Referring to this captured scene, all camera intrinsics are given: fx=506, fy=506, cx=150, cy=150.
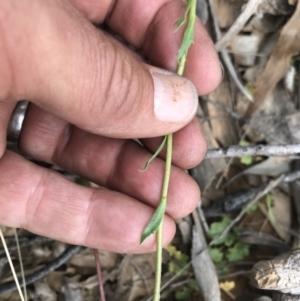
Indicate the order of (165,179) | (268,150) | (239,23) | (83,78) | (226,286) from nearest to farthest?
(83,78), (165,179), (268,150), (239,23), (226,286)

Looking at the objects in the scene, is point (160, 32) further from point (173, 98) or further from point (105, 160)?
point (105, 160)

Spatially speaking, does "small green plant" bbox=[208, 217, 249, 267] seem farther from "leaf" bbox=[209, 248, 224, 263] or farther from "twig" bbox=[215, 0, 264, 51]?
"twig" bbox=[215, 0, 264, 51]

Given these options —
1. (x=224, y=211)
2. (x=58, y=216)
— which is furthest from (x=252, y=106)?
(x=58, y=216)

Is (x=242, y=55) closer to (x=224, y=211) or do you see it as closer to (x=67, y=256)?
(x=224, y=211)

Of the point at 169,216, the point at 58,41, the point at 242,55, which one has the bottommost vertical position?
the point at 169,216

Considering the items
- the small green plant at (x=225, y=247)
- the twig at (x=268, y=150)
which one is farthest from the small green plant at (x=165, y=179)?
the small green plant at (x=225, y=247)

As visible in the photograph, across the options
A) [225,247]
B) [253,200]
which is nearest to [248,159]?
[253,200]
